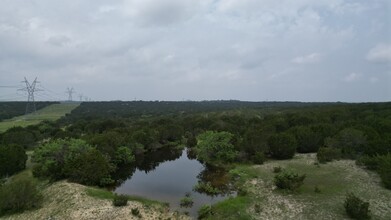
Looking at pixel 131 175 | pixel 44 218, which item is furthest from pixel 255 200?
pixel 131 175

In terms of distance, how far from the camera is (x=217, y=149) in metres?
71.1

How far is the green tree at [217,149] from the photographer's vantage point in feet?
230

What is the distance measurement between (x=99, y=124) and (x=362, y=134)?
283 feet

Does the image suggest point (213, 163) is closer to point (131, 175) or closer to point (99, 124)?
point (131, 175)

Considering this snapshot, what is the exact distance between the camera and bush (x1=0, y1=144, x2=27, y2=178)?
2317 inches

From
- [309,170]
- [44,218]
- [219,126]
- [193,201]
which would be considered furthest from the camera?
[219,126]

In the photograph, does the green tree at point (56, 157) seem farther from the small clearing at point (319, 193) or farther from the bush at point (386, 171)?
the bush at point (386, 171)

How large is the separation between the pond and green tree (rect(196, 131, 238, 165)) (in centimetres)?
277

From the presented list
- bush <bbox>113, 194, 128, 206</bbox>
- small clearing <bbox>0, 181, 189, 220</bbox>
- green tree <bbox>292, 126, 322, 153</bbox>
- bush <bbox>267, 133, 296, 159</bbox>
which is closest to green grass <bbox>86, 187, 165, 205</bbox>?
small clearing <bbox>0, 181, 189, 220</bbox>

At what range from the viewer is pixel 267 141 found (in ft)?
226

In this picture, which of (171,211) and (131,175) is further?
(131,175)

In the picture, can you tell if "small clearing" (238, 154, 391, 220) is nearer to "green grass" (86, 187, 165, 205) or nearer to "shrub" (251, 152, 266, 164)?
"shrub" (251, 152, 266, 164)

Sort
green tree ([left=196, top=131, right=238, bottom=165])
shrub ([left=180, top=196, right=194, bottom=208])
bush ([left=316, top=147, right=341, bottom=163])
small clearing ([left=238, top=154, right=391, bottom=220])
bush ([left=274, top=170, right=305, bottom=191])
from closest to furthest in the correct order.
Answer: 1. small clearing ([left=238, top=154, right=391, bottom=220])
2. shrub ([left=180, top=196, right=194, bottom=208])
3. bush ([left=274, top=170, right=305, bottom=191])
4. bush ([left=316, top=147, right=341, bottom=163])
5. green tree ([left=196, top=131, right=238, bottom=165])

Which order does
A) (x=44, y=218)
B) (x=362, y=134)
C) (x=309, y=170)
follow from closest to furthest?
1. (x=44, y=218)
2. (x=309, y=170)
3. (x=362, y=134)
